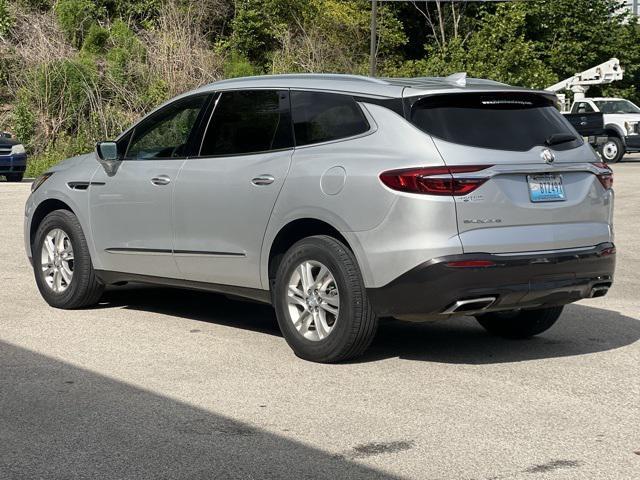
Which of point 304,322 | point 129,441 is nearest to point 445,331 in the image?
point 304,322

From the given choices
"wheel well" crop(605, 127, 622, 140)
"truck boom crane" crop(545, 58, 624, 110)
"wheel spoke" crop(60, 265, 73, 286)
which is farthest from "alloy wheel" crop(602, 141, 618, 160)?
"wheel spoke" crop(60, 265, 73, 286)

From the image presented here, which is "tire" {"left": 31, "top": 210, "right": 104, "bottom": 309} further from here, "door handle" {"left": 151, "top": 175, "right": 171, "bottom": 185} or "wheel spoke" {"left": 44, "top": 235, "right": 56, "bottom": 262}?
"door handle" {"left": 151, "top": 175, "right": 171, "bottom": 185}

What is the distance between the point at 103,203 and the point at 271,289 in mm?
1853

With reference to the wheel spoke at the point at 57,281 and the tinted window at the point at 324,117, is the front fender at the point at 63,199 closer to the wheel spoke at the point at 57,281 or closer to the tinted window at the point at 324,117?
the wheel spoke at the point at 57,281

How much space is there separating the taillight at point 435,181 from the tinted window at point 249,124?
42.5 inches

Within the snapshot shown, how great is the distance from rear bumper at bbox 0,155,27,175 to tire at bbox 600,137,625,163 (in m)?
18.6

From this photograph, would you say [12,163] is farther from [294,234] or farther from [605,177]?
[605,177]

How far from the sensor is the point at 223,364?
291 inches

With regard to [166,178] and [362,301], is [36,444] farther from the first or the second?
[166,178]

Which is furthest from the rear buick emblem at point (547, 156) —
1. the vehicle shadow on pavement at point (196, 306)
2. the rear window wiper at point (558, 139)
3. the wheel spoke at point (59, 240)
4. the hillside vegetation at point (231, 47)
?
the hillside vegetation at point (231, 47)

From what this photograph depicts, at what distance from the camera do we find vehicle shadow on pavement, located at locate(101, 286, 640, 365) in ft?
25.8

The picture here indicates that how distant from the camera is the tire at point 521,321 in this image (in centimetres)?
830

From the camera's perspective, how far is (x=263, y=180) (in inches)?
305

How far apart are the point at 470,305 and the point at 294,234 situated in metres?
1.30
